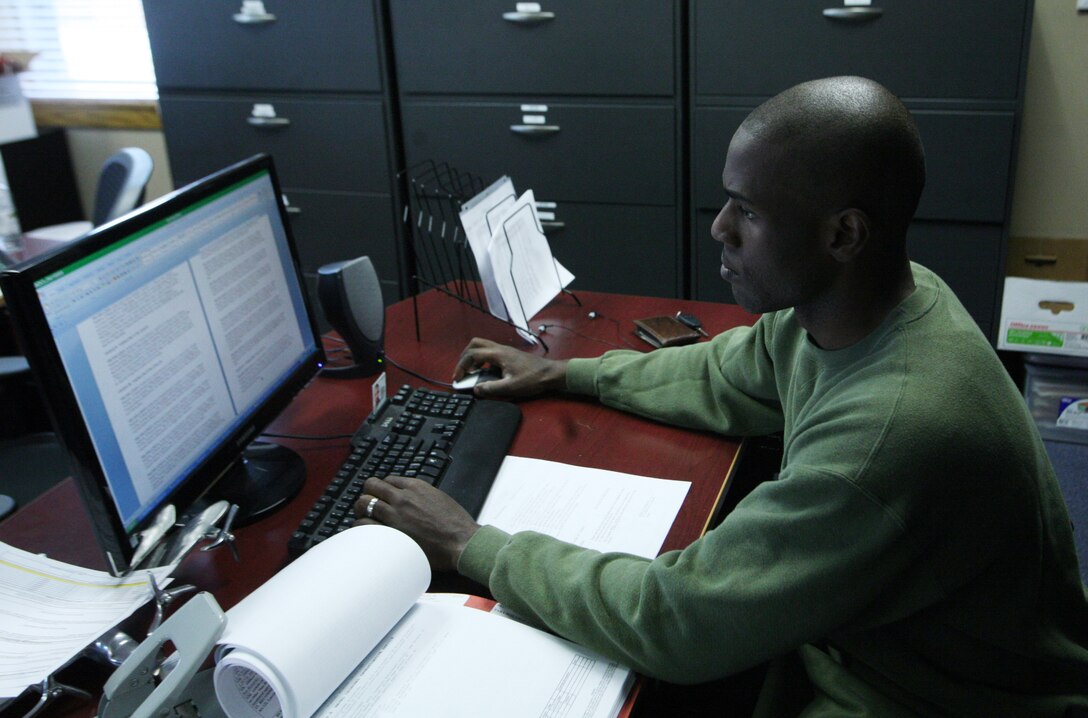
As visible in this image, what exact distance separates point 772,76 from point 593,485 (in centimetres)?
155

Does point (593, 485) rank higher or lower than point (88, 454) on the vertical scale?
lower

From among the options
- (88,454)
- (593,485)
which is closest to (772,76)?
(593,485)

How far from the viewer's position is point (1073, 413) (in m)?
2.44

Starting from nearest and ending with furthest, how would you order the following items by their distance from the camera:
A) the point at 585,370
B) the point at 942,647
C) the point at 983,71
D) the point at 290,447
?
the point at 942,647 → the point at 290,447 → the point at 585,370 → the point at 983,71

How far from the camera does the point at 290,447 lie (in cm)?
133

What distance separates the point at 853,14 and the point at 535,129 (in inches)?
33.5

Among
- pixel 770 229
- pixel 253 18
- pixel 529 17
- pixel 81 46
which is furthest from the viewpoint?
pixel 81 46


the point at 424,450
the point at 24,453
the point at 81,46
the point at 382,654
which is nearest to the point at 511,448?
the point at 424,450

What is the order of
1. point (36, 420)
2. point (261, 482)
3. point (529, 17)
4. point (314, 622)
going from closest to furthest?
point (314, 622)
point (261, 482)
point (36, 420)
point (529, 17)

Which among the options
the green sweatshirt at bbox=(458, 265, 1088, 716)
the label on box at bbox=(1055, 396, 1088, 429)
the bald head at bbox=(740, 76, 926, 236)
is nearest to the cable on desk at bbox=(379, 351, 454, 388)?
the green sweatshirt at bbox=(458, 265, 1088, 716)

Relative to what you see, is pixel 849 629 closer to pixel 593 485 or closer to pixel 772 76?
pixel 593 485

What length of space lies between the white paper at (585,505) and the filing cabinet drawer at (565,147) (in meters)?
1.53

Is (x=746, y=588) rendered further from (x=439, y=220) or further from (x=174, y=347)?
(x=439, y=220)

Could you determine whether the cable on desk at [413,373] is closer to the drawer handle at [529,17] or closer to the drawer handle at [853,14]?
the drawer handle at [529,17]
